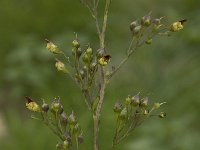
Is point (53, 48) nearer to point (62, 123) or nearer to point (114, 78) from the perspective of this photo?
point (62, 123)

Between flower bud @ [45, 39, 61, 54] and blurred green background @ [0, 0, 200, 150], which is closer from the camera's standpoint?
flower bud @ [45, 39, 61, 54]

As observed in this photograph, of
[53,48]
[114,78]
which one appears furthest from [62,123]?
[114,78]

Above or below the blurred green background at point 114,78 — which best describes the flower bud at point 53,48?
below

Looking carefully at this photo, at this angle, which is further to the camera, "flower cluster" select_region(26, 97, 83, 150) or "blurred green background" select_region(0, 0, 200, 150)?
"blurred green background" select_region(0, 0, 200, 150)

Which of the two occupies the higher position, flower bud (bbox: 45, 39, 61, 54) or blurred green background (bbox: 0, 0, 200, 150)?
blurred green background (bbox: 0, 0, 200, 150)

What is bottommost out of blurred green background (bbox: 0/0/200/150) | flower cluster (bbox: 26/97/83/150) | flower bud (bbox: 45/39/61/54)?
flower cluster (bbox: 26/97/83/150)

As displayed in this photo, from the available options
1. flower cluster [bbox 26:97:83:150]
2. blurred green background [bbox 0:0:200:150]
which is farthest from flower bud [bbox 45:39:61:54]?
blurred green background [bbox 0:0:200:150]

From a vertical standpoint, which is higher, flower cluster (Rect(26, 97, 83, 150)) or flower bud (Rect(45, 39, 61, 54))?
flower bud (Rect(45, 39, 61, 54))

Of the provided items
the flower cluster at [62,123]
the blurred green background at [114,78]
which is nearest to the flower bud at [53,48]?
the flower cluster at [62,123]

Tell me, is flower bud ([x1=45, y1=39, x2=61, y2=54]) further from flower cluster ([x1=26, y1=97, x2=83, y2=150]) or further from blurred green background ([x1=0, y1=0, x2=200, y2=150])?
blurred green background ([x1=0, y1=0, x2=200, y2=150])

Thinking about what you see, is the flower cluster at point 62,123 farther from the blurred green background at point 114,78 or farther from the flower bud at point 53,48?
the blurred green background at point 114,78
